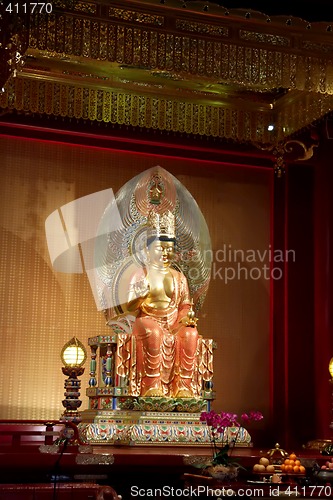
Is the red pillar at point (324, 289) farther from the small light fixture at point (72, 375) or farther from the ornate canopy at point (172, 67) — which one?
the small light fixture at point (72, 375)

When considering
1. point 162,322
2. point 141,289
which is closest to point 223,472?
point 162,322

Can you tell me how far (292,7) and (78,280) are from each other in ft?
9.76

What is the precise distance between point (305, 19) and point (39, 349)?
11.3 ft

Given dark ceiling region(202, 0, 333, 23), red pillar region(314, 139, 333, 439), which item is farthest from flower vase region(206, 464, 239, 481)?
dark ceiling region(202, 0, 333, 23)

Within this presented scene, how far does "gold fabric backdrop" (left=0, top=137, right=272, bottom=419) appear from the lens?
7301 mm

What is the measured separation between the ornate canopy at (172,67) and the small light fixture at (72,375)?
188 centimetres

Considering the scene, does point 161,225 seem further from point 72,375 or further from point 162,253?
point 72,375

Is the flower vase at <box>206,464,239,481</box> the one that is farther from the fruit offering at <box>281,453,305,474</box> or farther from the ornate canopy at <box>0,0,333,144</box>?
the ornate canopy at <box>0,0,333,144</box>

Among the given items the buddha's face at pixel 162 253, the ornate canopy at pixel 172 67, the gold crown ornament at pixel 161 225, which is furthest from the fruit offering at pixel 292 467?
the ornate canopy at pixel 172 67

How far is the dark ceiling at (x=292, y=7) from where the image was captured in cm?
607

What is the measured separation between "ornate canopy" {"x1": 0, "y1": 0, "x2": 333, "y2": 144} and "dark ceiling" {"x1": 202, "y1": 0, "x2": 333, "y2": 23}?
213mm

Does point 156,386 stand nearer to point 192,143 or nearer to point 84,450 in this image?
point 84,450

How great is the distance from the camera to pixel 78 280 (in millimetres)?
7578

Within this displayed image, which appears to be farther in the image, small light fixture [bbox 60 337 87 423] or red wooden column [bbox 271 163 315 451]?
red wooden column [bbox 271 163 315 451]
